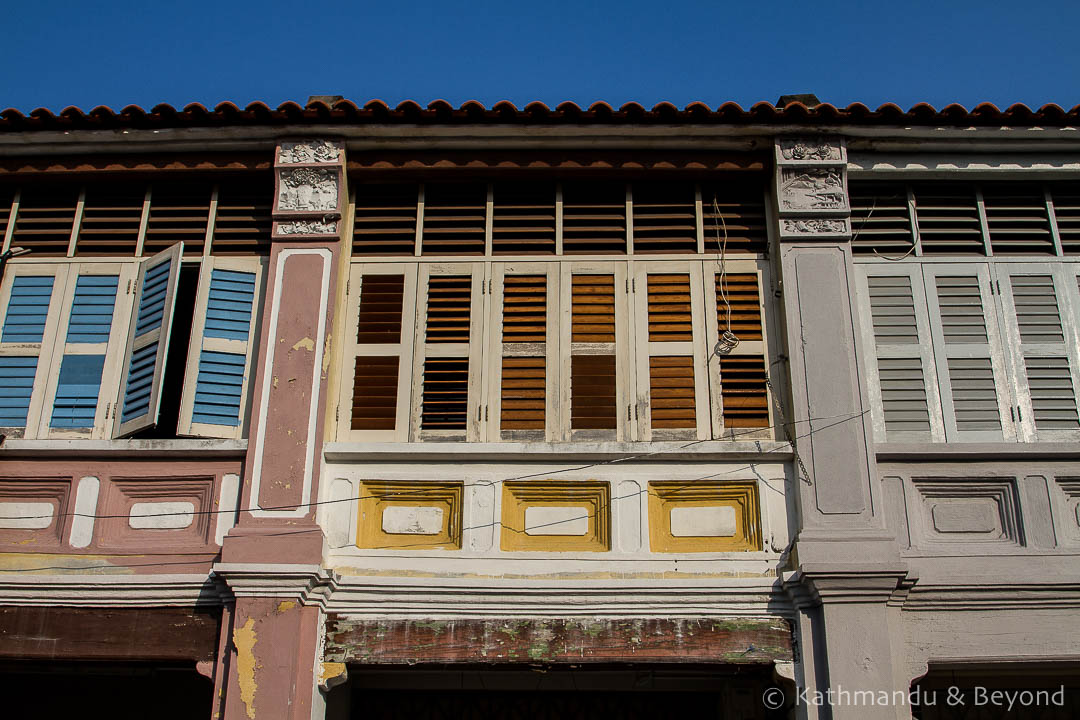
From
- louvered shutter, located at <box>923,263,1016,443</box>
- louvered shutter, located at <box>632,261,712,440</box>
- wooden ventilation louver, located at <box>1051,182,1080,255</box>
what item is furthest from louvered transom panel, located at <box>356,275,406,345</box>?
wooden ventilation louver, located at <box>1051,182,1080,255</box>

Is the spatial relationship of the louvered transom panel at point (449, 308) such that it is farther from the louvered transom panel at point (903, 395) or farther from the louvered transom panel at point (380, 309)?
the louvered transom panel at point (903, 395)

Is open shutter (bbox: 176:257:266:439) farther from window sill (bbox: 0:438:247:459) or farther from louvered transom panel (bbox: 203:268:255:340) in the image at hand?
window sill (bbox: 0:438:247:459)

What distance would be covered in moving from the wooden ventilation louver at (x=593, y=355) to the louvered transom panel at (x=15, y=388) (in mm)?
4269

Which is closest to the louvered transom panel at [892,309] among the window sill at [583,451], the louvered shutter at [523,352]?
the window sill at [583,451]

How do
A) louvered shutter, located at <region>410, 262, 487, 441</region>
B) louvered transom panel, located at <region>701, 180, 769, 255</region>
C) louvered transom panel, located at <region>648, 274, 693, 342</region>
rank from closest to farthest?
louvered shutter, located at <region>410, 262, 487, 441</region> < louvered transom panel, located at <region>648, 274, 693, 342</region> < louvered transom panel, located at <region>701, 180, 769, 255</region>

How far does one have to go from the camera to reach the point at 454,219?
8742mm

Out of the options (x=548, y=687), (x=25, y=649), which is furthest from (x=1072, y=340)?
(x=25, y=649)

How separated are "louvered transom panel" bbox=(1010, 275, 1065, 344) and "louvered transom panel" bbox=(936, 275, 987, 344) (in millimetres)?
312

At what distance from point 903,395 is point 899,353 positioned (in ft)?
1.16

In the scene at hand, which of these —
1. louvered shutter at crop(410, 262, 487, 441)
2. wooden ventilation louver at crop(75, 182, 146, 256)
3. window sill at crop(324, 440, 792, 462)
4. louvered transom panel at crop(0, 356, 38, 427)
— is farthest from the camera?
wooden ventilation louver at crop(75, 182, 146, 256)

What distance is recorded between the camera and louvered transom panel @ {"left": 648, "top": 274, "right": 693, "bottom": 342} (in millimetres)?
8297

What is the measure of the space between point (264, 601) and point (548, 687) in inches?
106

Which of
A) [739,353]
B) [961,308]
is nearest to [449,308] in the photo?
[739,353]

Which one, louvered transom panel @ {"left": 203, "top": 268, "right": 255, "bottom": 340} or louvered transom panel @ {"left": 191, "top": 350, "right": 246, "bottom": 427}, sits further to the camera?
louvered transom panel @ {"left": 203, "top": 268, "right": 255, "bottom": 340}
